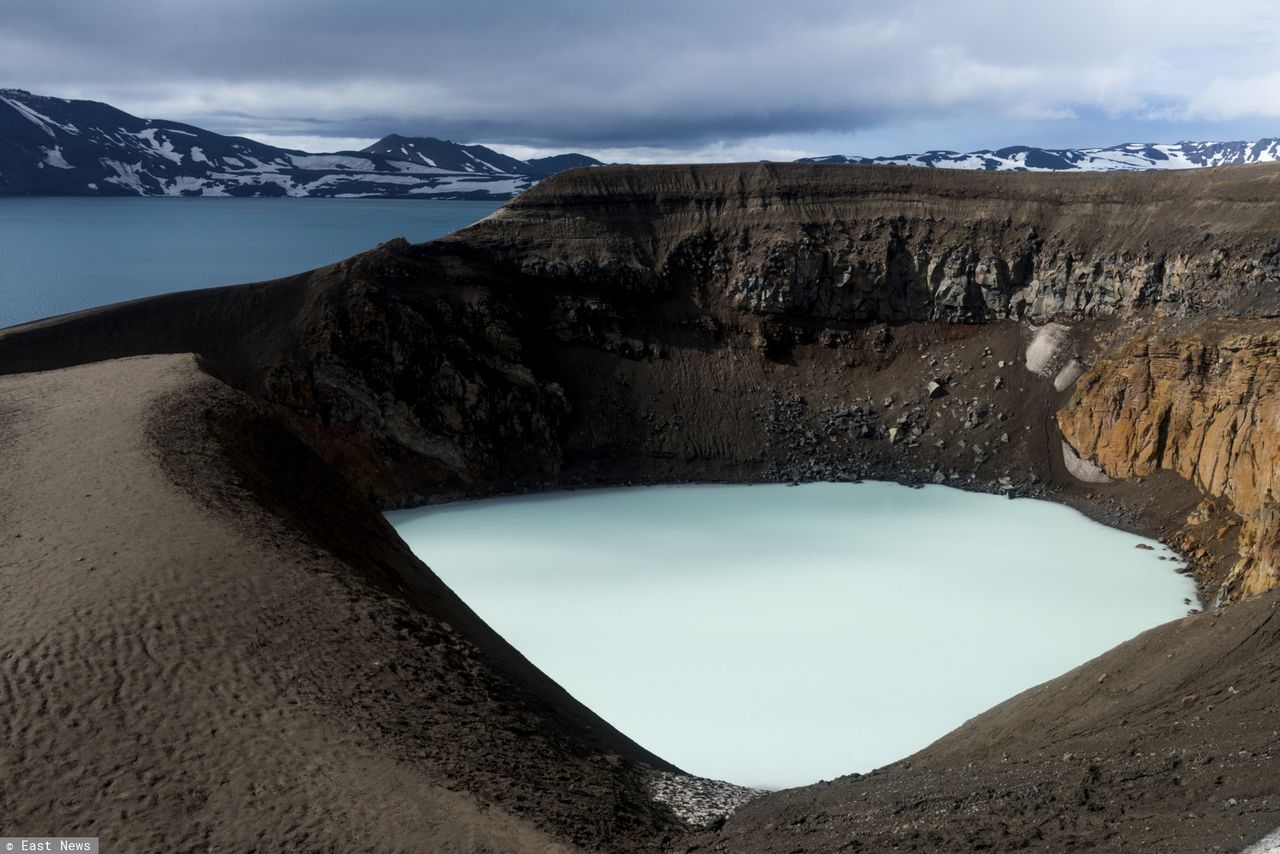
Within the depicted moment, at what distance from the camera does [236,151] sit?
152 m

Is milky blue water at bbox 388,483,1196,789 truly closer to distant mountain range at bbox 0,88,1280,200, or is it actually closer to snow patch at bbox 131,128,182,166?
distant mountain range at bbox 0,88,1280,200

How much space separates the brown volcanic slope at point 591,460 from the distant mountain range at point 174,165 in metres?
100

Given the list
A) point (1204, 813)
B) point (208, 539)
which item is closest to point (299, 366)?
point (208, 539)

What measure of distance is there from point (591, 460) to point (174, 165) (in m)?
129

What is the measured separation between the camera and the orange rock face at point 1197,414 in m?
26.4

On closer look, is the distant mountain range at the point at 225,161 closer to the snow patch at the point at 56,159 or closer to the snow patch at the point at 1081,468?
the snow patch at the point at 56,159

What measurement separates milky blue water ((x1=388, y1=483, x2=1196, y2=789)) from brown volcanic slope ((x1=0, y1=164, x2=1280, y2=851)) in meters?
2.42

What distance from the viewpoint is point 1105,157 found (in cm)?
15088

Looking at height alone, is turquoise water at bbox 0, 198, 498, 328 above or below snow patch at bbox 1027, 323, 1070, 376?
below

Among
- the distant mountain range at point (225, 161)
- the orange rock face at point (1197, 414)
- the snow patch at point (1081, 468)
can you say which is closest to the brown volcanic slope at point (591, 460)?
the orange rock face at point (1197, 414)

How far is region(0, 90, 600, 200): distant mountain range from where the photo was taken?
412 ft

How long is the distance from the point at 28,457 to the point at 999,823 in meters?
14.0

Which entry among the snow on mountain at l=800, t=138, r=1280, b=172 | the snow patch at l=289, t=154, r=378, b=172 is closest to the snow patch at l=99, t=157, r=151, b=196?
the snow patch at l=289, t=154, r=378, b=172

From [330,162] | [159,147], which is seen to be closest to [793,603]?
[159,147]
